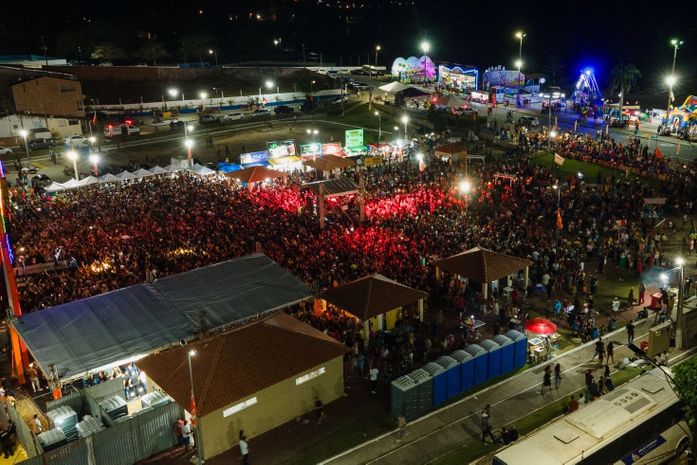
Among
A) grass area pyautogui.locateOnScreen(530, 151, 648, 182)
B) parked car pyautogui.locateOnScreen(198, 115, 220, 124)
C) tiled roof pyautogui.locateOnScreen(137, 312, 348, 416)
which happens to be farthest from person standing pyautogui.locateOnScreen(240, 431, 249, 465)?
parked car pyautogui.locateOnScreen(198, 115, 220, 124)

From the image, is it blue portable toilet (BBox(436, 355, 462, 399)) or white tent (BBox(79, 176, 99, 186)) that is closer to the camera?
blue portable toilet (BBox(436, 355, 462, 399))

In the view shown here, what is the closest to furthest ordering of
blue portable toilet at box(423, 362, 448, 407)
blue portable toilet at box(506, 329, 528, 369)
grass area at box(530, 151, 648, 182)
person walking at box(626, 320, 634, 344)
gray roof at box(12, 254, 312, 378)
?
blue portable toilet at box(423, 362, 448, 407)
gray roof at box(12, 254, 312, 378)
blue portable toilet at box(506, 329, 528, 369)
person walking at box(626, 320, 634, 344)
grass area at box(530, 151, 648, 182)

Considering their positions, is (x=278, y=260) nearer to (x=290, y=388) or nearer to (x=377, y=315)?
(x=377, y=315)

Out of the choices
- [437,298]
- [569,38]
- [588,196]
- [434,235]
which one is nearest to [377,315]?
[437,298]

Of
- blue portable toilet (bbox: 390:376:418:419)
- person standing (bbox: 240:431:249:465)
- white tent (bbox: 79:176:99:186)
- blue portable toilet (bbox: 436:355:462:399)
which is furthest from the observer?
white tent (bbox: 79:176:99:186)

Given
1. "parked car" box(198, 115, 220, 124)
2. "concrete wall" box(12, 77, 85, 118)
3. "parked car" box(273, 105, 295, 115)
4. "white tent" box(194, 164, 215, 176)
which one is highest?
"concrete wall" box(12, 77, 85, 118)

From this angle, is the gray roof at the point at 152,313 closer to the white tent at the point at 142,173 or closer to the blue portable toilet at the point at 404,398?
the blue portable toilet at the point at 404,398

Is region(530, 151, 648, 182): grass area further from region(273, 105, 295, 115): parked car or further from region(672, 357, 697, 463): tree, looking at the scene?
region(273, 105, 295, 115): parked car
